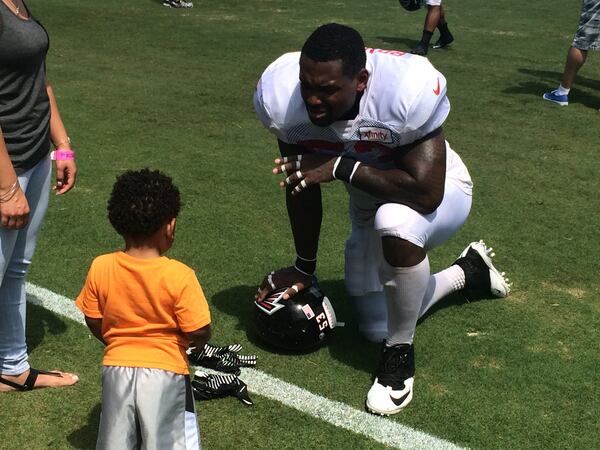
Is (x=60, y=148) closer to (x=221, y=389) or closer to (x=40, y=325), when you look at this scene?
(x=40, y=325)

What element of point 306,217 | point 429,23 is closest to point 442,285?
point 306,217

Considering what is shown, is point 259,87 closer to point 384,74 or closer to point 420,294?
point 384,74

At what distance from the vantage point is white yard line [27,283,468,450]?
128 inches

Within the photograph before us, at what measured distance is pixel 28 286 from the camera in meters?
4.43

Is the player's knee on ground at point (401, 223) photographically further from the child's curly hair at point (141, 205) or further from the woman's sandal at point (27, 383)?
the woman's sandal at point (27, 383)

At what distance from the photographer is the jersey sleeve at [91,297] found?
8.92 ft

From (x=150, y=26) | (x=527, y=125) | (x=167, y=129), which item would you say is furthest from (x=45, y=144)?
(x=150, y=26)

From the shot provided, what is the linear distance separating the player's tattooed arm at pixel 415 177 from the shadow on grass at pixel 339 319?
35.5 inches

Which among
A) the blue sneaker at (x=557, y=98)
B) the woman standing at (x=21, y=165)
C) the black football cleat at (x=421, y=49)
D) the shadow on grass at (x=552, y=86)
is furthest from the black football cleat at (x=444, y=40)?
the woman standing at (x=21, y=165)

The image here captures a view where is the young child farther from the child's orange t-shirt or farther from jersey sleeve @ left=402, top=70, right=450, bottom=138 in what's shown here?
jersey sleeve @ left=402, top=70, right=450, bottom=138

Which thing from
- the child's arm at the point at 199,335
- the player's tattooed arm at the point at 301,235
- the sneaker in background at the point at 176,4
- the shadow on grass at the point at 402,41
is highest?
the child's arm at the point at 199,335

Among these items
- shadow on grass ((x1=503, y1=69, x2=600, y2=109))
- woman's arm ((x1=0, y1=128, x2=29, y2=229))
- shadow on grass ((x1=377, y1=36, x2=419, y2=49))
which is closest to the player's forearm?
woman's arm ((x1=0, y1=128, x2=29, y2=229))

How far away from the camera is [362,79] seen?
3.42 m

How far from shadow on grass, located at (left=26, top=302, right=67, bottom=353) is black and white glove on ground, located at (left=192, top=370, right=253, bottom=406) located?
97cm
